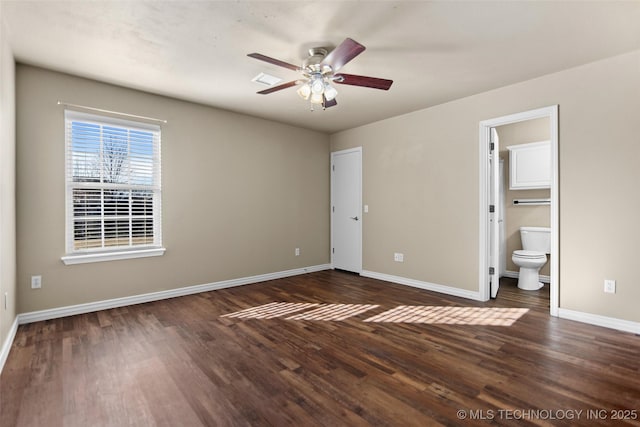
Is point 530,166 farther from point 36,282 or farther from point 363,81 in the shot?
point 36,282

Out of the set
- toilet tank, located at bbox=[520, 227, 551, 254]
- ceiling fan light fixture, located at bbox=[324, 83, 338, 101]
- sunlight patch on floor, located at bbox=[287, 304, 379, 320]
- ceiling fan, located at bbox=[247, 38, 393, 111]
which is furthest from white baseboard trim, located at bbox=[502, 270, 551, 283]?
ceiling fan light fixture, located at bbox=[324, 83, 338, 101]

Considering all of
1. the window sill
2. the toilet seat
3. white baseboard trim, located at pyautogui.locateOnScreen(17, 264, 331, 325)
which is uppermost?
the window sill

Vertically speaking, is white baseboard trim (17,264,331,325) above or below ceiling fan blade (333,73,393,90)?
below

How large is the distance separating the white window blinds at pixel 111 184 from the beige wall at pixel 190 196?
0.29ft

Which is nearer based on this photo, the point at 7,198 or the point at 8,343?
the point at 8,343

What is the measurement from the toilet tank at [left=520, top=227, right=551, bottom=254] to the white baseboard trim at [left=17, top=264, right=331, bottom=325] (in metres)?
3.46

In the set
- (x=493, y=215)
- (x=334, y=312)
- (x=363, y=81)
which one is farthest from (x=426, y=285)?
(x=363, y=81)

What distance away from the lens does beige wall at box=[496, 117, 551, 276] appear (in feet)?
14.9

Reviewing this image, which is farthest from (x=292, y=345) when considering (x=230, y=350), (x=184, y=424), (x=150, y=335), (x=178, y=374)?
(x=150, y=335)

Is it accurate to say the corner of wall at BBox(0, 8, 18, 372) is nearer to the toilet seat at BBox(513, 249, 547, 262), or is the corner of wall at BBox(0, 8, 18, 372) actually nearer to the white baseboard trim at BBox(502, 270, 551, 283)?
the toilet seat at BBox(513, 249, 547, 262)

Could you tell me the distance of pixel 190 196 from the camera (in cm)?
404

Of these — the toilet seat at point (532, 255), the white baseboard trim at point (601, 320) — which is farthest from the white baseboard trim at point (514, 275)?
the white baseboard trim at point (601, 320)

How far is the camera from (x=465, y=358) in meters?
2.30

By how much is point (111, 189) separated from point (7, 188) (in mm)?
954
